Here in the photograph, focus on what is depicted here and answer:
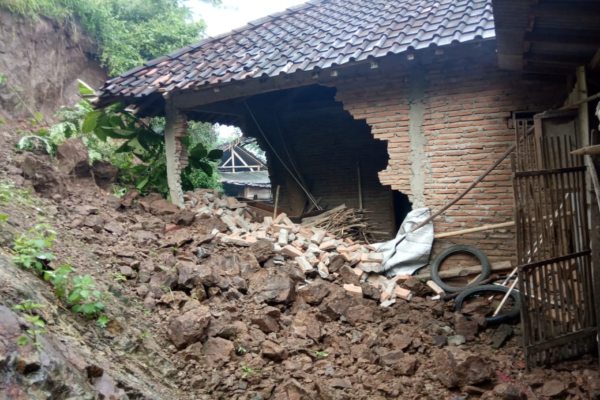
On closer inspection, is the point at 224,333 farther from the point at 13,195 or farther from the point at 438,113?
the point at 438,113

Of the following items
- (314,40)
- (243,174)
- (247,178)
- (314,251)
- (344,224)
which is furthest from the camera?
(243,174)

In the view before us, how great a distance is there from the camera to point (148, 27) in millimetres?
14539

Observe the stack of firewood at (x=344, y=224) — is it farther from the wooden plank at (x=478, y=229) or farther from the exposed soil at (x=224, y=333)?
the wooden plank at (x=478, y=229)

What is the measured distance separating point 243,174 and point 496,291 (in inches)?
752

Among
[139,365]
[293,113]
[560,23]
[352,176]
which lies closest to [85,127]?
[293,113]

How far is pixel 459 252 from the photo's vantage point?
21.0 feet

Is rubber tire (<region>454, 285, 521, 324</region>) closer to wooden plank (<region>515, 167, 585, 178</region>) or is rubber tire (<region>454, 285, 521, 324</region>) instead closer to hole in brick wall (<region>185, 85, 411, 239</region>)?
wooden plank (<region>515, 167, 585, 178</region>)

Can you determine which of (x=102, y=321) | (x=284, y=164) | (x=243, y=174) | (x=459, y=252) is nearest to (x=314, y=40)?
(x=284, y=164)

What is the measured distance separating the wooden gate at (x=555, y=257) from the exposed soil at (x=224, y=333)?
29 centimetres

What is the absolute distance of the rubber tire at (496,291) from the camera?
5.16m

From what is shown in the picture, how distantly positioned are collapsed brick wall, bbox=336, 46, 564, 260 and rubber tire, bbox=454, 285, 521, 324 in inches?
31.0

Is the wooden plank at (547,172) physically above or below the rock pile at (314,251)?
above

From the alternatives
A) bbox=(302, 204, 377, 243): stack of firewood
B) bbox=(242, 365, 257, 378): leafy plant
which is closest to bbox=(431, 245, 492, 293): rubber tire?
bbox=(302, 204, 377, 243): stack of firewood

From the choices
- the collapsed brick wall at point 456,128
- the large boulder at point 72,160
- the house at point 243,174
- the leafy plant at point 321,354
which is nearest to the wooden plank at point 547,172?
the collapsed brick wall at point 456,128
